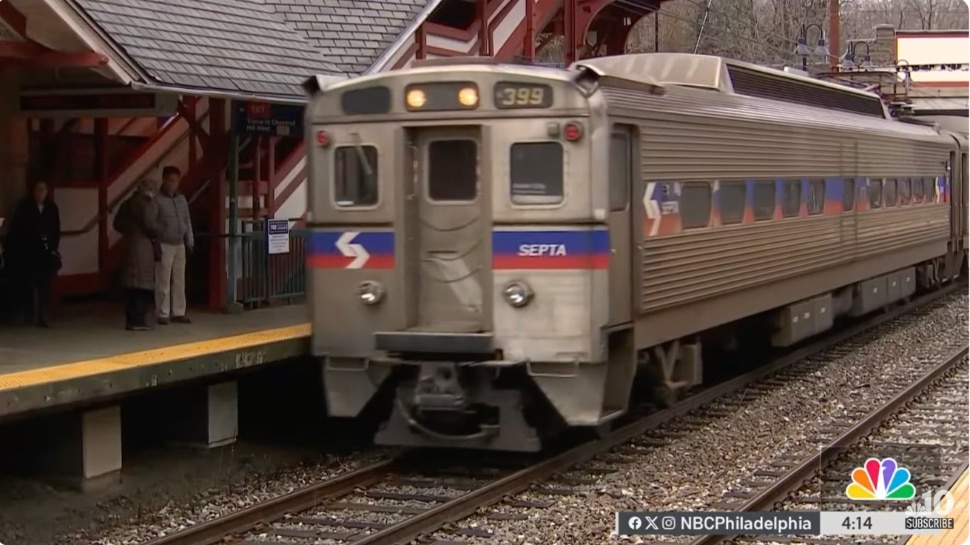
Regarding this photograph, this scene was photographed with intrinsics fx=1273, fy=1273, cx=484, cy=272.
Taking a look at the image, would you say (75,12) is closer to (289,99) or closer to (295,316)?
(289,99)

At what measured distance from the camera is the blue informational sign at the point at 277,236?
13344 mm

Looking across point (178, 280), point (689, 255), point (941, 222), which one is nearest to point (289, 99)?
point (178, 280)

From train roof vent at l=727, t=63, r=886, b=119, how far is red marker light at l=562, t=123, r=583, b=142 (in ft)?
12.3

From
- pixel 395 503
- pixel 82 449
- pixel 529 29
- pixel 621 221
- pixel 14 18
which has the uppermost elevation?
pixel 529 29

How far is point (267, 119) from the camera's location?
13.0 meters

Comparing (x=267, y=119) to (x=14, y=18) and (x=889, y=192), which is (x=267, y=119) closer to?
(x=14, y=18)

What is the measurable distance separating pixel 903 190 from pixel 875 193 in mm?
1924

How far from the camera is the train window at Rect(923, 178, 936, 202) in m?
19.4

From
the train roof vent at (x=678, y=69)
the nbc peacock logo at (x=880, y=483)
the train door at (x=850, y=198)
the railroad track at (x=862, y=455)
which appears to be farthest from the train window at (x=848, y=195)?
the nbc peacock logo at (x=880, y=483)

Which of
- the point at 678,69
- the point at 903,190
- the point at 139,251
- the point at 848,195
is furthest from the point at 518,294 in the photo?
the point at 903,190

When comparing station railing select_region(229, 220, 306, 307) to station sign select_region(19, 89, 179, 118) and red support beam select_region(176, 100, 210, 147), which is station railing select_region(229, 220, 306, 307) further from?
station sign select_region(19, 89, 179, 118)

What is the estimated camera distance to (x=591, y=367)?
902cm

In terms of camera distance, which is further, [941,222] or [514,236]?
[941,222]

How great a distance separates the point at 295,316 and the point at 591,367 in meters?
4.34
